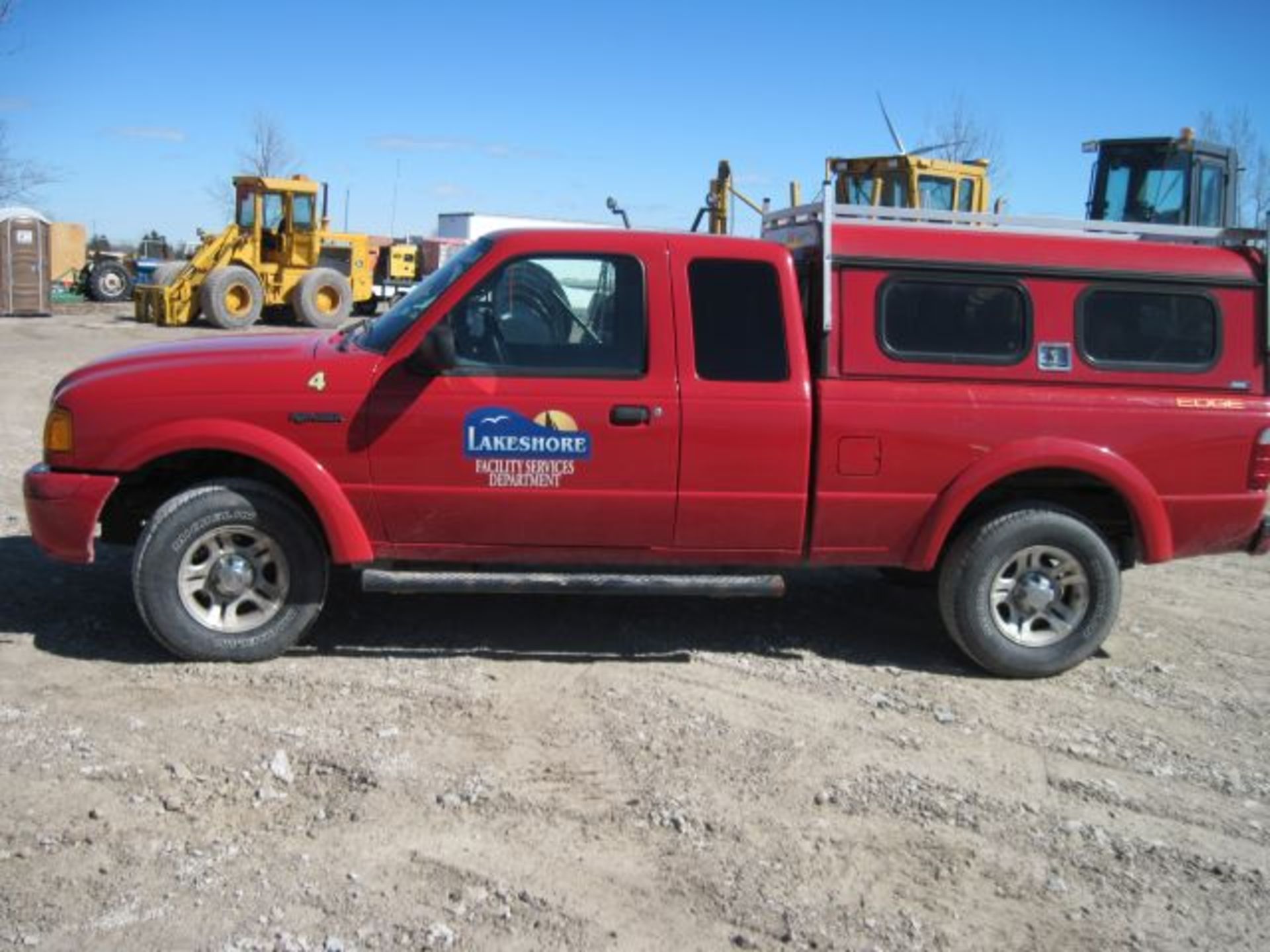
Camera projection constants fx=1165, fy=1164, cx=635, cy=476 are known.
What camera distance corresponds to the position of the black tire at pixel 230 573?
4922 millimetres

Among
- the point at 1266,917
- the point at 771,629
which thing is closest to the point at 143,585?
the point at 771,629

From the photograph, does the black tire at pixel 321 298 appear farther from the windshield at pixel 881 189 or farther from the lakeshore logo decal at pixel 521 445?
the lakeshore logo decal at pixel 521 445

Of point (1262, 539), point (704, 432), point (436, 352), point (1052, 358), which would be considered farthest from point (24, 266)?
point (1262, 539)

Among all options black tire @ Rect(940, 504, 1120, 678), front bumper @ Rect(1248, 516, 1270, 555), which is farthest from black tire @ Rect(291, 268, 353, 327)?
front bumper @ Rect(1248, 516, 1270, 555)

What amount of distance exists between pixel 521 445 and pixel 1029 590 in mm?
2434

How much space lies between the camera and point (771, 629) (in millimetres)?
5930

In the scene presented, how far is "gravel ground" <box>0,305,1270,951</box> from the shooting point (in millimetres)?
3279

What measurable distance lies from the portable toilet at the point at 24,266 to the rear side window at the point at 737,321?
2630 centimetres

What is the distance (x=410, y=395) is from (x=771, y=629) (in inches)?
87.9

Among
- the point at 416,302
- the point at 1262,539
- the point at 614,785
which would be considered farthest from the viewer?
the point at 1262,539

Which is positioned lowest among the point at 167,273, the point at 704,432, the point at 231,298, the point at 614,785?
the point at 614,785

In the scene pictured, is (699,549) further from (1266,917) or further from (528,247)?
(1266,917)

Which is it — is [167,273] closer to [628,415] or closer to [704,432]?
[628,415]

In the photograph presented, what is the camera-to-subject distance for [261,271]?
24859 millimetres
